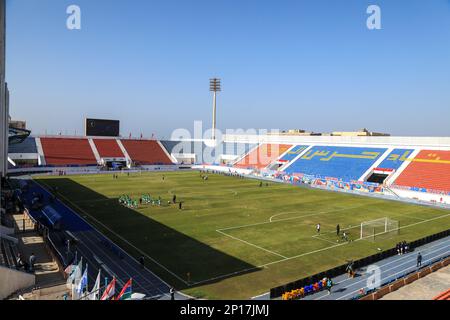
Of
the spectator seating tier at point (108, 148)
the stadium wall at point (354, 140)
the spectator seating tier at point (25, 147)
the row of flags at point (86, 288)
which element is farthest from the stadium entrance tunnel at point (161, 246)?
the stadium wall at point (354, 140)

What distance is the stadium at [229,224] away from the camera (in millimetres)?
20594

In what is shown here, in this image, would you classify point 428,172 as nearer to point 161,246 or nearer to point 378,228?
point 378,228

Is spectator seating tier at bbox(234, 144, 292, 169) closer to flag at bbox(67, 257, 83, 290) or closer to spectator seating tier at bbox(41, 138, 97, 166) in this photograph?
spectator seating tier at bbox(41, 138, 97, 166)

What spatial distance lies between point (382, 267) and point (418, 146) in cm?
5221

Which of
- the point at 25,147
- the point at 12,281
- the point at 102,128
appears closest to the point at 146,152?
the point at 102,128

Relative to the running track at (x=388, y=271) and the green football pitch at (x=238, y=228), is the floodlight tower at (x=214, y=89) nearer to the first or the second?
the green football pitch at (x=238, y=228)

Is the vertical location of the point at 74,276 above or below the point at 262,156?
below

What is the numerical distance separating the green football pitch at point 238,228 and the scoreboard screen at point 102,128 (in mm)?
34247

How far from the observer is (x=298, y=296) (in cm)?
1931

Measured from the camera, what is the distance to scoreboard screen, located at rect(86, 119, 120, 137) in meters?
90.9

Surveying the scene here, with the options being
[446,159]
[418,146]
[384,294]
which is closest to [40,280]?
[384,294]

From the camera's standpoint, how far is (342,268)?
2288cm

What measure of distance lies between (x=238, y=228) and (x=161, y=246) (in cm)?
837

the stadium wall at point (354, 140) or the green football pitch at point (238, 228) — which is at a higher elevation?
the stadium wall at point (354, 140)
